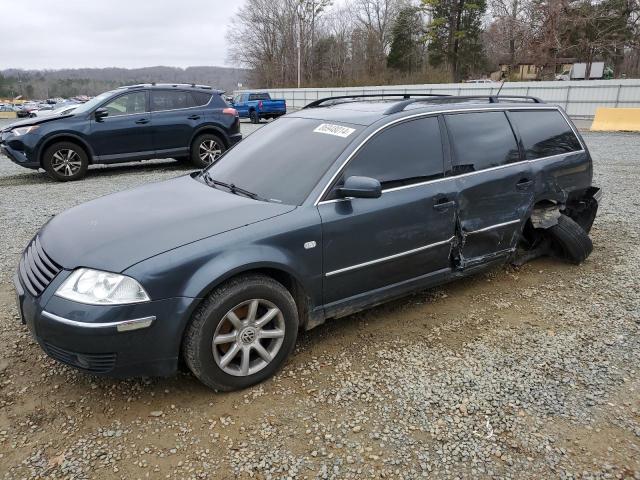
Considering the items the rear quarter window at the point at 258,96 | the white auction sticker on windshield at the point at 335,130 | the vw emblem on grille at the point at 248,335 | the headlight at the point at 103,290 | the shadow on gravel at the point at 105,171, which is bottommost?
the shadow on gravel at the point at 105,171

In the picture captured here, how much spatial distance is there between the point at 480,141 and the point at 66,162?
791 centimetres

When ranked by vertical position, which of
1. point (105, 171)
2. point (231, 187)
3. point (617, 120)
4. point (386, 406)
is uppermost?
point (231, 187)

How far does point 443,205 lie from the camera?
3.58m

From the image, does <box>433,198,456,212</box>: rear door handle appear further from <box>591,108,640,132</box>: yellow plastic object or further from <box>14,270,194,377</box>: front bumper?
<box>591,108,640,132</box>: yellow plastic object

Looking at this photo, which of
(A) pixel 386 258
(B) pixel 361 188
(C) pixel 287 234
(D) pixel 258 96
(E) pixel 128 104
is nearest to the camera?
(C) pixel 287 234

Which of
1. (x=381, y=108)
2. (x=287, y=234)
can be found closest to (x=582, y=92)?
(x=381, y=108)

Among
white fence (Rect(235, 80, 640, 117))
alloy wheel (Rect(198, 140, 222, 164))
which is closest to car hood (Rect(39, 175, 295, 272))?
alloy wheel (Rect(198, 140, 222, 164))

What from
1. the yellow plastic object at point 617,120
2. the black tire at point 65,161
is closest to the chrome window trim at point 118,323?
the black tire at point 65,161

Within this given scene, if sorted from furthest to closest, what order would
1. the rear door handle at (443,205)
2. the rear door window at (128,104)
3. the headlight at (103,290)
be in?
1. the rear door window at (128,104)
2. the rear door handle at (443,205)
3. the headlight at (103,290)

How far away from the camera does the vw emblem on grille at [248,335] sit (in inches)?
110

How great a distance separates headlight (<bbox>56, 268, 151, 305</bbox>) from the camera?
2453mm

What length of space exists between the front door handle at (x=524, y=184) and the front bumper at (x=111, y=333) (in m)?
3.02

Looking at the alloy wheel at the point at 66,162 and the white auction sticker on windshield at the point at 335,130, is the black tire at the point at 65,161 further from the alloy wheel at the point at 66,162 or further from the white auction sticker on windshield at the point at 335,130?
the white auction sticker on windshield at the point at 335,130

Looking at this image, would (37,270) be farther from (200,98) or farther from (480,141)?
(200,98)
